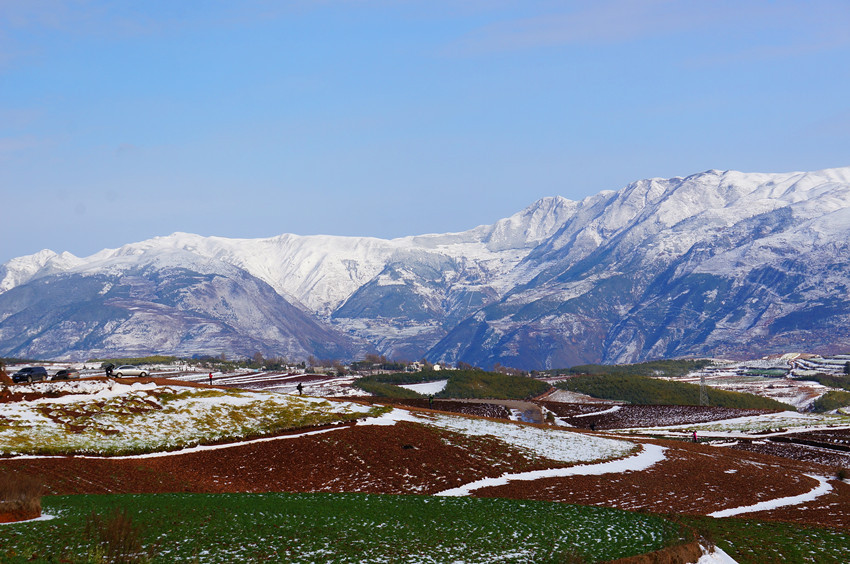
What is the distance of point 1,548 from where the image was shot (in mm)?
25016

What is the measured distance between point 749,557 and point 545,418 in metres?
99.5

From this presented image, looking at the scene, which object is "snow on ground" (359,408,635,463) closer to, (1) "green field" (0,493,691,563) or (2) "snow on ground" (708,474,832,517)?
(2) "snow on ground" (708,474,832,517)

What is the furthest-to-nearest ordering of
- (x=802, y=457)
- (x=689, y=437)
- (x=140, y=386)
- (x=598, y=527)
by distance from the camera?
(x=689, y=437), (x=802, y=457), (x=140, y=386), (x=598, y=527)

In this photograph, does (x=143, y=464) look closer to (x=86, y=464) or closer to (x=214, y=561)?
(x=86, y=464)

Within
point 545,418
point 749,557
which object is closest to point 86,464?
point 749,557

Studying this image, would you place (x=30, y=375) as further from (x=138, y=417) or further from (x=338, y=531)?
(x=338, y=531)

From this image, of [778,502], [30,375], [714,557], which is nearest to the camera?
[714,557]

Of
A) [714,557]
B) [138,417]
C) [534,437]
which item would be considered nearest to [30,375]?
[138,417]

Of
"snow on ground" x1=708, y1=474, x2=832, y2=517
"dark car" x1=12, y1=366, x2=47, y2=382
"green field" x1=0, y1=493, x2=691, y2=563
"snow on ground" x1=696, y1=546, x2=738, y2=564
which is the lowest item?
"snow on ground" x1=708, y1=474, x2=832, y2=517

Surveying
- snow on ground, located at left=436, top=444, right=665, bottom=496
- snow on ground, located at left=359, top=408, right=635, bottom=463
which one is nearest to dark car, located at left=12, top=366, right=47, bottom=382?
snow on ground, located at left=359, top=408, right=635, bottom=463

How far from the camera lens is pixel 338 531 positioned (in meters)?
30.4

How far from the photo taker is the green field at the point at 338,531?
1036 inches

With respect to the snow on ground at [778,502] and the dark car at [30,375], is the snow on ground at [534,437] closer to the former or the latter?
the snow on ground at [778,502]

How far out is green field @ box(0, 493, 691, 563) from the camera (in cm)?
2631
